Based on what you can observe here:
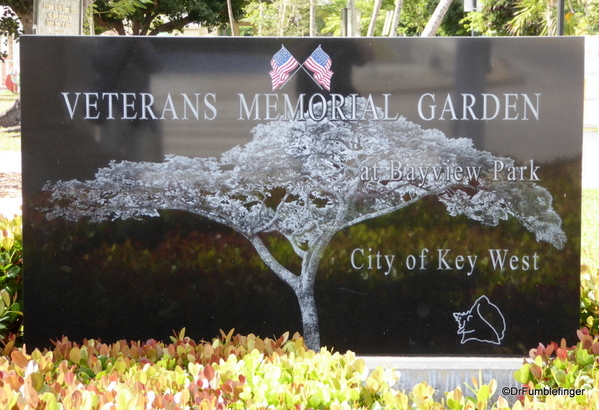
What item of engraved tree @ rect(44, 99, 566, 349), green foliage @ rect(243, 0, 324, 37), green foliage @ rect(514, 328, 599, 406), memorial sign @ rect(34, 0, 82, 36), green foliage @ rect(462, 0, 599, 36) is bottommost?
green foliage @ rect(514, 328, 599, 406)

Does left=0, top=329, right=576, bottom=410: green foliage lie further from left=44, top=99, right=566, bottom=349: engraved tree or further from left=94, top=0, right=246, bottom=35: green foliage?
left=94, top=0, right=246, bottom=35: green foliage

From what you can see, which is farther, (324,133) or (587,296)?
(587,296)

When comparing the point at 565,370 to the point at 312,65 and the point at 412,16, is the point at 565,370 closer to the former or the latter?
the point at 312,65

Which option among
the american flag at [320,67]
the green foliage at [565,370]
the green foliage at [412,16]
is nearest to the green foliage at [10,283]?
the american flag at [320,67]

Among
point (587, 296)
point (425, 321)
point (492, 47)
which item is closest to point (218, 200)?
point (425, 321)

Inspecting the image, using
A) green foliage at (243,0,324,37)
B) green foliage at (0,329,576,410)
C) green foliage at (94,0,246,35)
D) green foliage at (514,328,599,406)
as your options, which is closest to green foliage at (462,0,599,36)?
green foliage at (243,0,324,37)

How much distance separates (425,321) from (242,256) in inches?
35.2

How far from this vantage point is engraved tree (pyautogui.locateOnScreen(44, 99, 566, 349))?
3.33 m

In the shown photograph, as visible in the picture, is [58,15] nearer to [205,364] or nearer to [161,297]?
[161,297]

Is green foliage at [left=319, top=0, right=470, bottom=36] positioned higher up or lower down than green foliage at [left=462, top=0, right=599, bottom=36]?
higher up

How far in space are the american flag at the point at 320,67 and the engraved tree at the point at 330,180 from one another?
0.39 ft

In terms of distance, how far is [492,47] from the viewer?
329 centimetres

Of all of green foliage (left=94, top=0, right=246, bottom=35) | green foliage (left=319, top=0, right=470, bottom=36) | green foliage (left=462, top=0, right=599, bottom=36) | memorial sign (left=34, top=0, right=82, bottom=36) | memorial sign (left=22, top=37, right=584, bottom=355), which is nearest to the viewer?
memorial sign (left=22, top=37, right=584, bottom=355)

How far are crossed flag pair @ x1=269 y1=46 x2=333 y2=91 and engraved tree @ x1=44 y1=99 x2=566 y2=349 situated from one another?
129 mm
